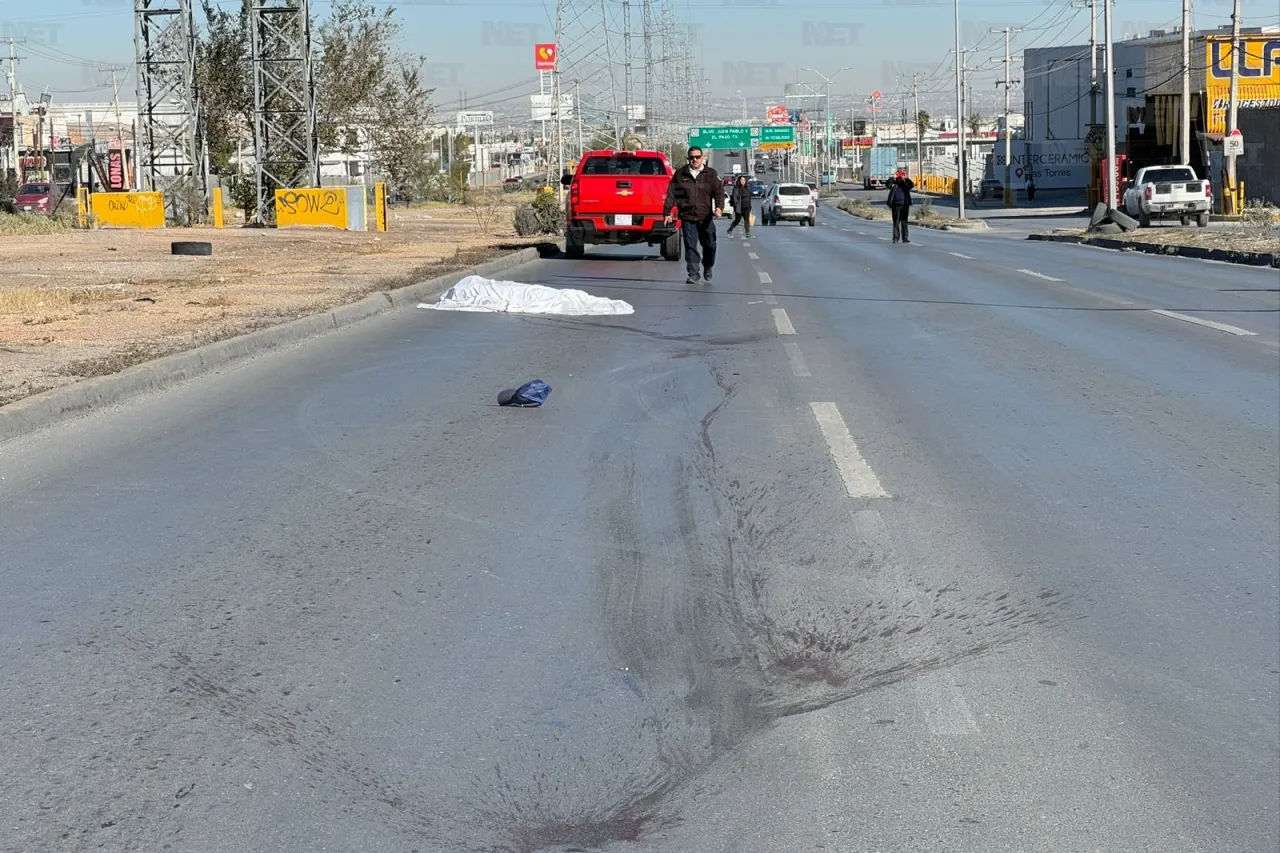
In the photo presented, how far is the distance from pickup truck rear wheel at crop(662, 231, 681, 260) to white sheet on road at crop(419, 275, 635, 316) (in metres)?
10.9

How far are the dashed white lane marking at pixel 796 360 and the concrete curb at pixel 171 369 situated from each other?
4706 mm

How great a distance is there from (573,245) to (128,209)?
2280 cm

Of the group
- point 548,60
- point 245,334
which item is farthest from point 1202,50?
point 245,334

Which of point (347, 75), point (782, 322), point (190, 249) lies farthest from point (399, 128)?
point (782, 322)

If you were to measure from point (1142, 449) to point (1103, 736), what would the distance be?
466 cm

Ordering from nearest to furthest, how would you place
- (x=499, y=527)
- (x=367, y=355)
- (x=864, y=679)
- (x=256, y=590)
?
(x=864, y=679) < (x=256, y=590) < (x=499, y=527) < (x=367, y=355)

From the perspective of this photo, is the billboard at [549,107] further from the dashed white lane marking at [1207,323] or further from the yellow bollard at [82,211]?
the dashed white lane marking at [1207,323]

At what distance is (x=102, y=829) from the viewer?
3676mm

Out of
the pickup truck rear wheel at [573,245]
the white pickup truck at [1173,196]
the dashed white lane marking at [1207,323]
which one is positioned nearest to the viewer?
the dashed white lane marking at [1207,323]

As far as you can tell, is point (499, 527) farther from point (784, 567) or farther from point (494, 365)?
point (494, 365)

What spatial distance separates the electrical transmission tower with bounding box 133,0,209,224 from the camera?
4694 centimetres

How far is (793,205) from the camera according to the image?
64188 millimetres

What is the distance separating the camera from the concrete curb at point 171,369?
9.50 meters

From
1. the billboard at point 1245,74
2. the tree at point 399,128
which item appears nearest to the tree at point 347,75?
the tree at point 399,128
